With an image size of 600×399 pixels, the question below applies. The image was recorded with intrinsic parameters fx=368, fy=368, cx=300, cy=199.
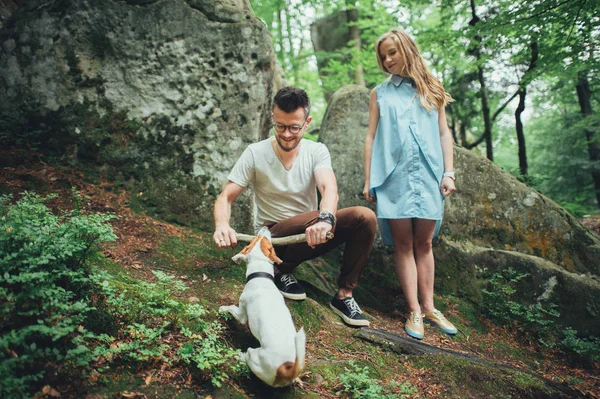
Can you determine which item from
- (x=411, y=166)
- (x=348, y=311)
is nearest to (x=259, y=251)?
(x=348, y=311)

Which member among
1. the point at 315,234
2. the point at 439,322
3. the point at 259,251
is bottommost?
the point at 439,322

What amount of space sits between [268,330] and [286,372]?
25 centimetres

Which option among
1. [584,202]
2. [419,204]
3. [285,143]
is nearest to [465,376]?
[419,204]

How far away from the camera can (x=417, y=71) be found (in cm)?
377

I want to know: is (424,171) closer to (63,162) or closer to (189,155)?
(189,155)

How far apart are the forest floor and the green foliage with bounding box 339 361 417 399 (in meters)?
0.04

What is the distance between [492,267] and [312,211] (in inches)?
108

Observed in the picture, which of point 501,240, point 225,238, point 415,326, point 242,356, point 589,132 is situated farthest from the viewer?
point 589,132

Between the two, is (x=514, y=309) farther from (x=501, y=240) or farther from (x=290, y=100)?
(x=290, y=100)

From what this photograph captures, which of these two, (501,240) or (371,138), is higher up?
(371,138)

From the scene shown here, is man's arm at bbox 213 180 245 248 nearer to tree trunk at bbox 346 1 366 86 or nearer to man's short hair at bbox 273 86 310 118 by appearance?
man's short hair at bbox 273 86 310 118

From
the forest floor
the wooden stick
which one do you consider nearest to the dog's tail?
the forest floor

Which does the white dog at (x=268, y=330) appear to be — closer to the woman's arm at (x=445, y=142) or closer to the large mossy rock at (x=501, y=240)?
the woman's arm at (x=445, y=142)

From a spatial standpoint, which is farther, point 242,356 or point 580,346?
point 580,346
